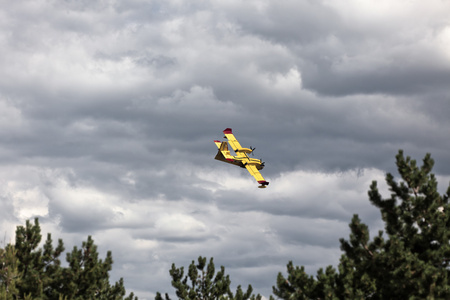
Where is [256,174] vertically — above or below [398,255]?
above

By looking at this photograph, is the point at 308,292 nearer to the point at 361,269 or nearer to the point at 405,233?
the point at 361,269

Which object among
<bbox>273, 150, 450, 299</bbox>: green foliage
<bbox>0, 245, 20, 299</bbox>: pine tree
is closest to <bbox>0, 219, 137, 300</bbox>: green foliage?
<bbox>0, 245, 20, 299</bbox>: pine tree

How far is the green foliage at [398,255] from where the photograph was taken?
3147 cm

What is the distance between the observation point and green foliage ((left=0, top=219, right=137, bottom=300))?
39375mm

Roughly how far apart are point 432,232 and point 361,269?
4424 mm

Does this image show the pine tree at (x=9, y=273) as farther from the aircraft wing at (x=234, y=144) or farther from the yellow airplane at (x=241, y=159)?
the aircraft wing at (x=234, y=144)

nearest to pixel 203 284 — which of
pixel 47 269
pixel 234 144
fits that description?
pixel 47 269

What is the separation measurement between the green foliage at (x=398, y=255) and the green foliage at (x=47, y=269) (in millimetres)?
13372

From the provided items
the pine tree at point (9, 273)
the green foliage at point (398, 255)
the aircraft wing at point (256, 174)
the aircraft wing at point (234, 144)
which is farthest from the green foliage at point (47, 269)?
the aircraft wing at point (234, 144)

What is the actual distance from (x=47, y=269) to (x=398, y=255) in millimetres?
23066

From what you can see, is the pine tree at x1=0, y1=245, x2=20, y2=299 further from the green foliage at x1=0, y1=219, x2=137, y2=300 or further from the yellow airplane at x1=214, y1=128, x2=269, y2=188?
the yellow airplane at x1=214, y1=128, x2=269, y2=188

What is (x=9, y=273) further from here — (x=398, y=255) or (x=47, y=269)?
(x=398, y=255)

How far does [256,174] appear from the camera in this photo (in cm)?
8906

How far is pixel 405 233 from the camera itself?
34.4 metres
